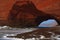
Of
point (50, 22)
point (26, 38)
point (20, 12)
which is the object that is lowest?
point (26, 38)

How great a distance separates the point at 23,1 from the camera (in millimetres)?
1341

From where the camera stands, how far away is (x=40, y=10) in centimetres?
133

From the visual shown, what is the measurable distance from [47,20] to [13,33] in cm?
31

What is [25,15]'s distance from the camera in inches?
52.3

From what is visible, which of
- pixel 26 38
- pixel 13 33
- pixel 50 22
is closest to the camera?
pixel 26 38

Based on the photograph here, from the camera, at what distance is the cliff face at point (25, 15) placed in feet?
4.33

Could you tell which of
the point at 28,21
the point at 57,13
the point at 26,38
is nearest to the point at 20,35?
the point at 26,38

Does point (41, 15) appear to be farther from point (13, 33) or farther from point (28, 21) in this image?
point (13, 33)

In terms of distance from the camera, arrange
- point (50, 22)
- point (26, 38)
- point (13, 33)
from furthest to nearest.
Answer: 1. point (50, 22)
2. point (13, 33)
3. point (26, 38)

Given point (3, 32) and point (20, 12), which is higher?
point (20, 12)

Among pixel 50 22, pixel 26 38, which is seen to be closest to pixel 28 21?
pixel 50 22

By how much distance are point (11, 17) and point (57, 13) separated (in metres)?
0.37

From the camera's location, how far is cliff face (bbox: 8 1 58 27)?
4.33 ft

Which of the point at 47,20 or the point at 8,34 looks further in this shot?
the point at 47,20
